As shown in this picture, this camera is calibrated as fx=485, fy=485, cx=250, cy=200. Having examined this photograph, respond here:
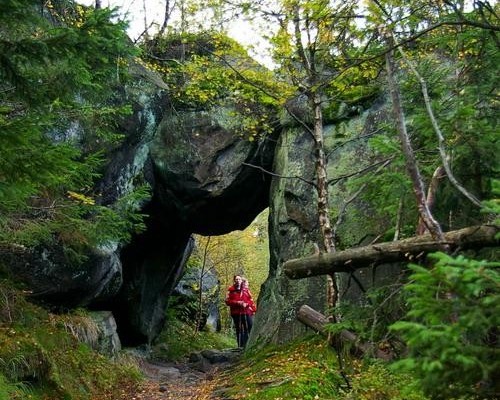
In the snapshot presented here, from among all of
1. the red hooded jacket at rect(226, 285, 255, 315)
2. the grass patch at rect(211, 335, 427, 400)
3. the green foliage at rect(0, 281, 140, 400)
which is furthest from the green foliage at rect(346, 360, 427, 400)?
the red hooded jacket at rect(226, 285, 255, 315)

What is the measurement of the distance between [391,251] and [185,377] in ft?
23.2

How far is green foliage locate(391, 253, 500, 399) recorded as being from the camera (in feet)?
6.64

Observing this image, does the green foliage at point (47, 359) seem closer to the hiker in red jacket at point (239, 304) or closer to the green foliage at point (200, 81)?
the hiker in red jacket at point (239, 304)

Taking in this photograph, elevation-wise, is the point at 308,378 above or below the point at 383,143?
below

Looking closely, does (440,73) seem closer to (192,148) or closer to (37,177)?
(37,177)

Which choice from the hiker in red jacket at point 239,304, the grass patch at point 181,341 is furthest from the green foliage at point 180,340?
the hiker in red jacket at point 239,304

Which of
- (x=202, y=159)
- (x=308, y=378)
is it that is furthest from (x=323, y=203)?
(x=202, y=159)

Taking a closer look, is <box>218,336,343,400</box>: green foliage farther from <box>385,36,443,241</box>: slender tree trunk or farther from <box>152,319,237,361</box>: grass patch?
<box>152,319,237,361</box>: grass patch

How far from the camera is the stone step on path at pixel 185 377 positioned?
25.2 ft

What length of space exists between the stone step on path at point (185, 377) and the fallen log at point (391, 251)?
131 inches

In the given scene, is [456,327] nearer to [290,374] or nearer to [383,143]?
[383,143]

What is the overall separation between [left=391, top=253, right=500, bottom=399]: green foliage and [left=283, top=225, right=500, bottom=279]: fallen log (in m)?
0.98

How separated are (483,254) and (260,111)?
8.83 meters

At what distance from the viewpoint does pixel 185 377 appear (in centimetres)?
966
